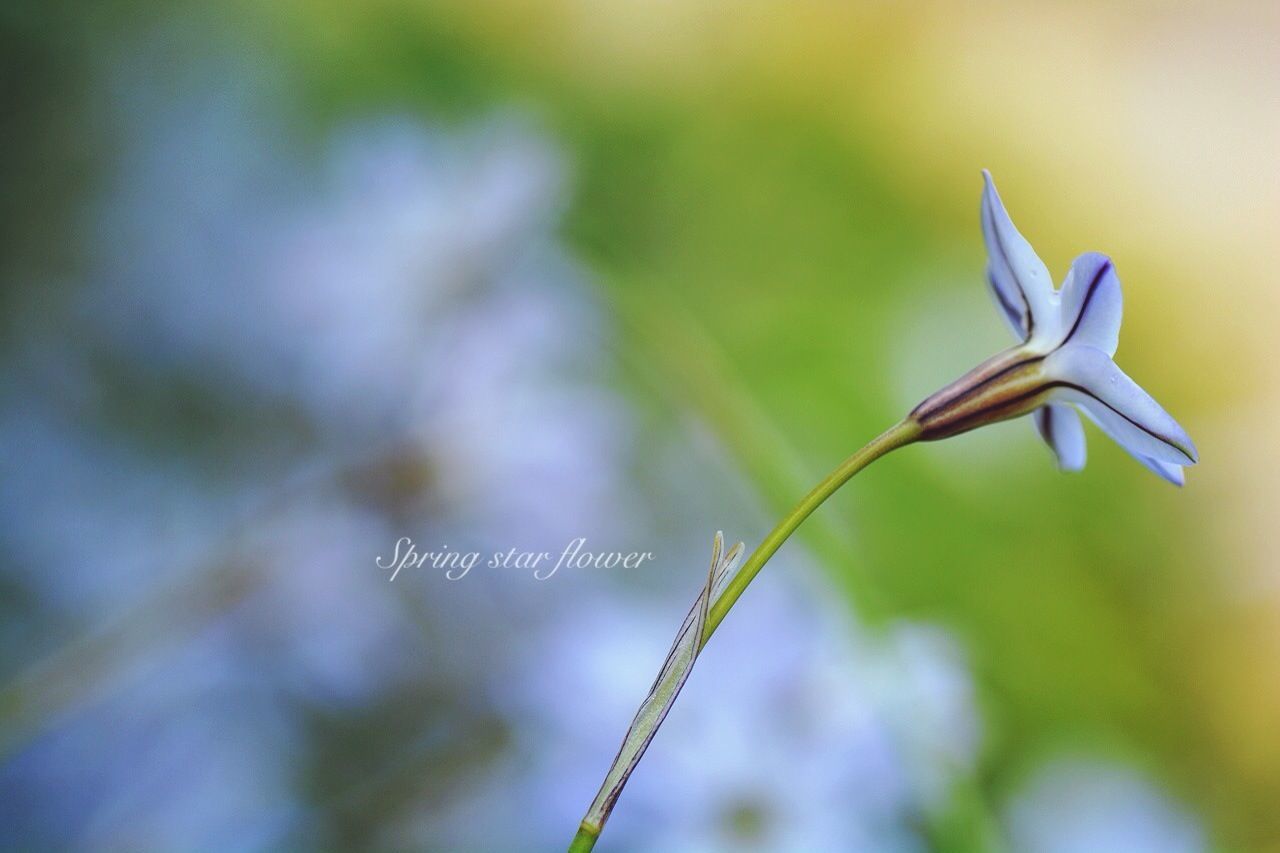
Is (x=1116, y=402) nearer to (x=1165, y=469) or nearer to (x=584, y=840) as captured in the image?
(x=1165, y=469)

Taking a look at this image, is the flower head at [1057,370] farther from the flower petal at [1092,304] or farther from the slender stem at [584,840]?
the slender stem at [584,840]

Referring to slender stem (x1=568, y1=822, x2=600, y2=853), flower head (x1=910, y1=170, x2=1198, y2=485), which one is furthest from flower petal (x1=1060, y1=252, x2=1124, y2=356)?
slender stem (x1=568, y1=822, x2=600, y2=853)

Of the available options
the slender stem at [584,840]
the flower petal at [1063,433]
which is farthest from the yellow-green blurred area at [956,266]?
the slender stem at [584,840]

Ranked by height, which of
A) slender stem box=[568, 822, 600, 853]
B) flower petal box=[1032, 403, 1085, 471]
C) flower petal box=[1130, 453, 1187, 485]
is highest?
flower petal box=[1032, 403, 1085, 471]

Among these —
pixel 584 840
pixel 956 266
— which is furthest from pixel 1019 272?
pixel 956 266

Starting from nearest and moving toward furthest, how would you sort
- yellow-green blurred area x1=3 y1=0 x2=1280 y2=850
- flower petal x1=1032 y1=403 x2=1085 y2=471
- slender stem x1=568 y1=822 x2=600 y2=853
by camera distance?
slender stem x1=568 y1=822 x2=600 y2=853 < flower petal x1=1032 y1=403 x2=1085 y2=471 < yellow-green blurred area x1=3 y1=0 x2=1280 y2=850

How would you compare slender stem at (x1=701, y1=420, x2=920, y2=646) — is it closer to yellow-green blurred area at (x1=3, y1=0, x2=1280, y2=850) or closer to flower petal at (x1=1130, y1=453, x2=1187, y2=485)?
flower petal at (x1=1130, y1=453, x2=1187, y2=485)
